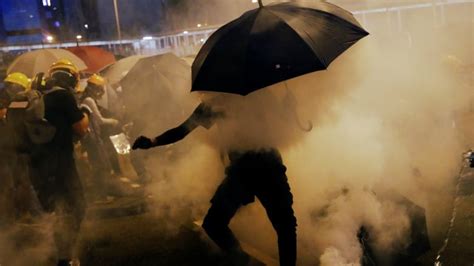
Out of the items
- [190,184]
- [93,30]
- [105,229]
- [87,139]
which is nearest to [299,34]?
[190,184]

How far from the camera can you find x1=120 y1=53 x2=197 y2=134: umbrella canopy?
758cm

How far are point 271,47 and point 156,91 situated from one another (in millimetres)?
4771

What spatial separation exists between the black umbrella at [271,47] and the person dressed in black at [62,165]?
1457mm

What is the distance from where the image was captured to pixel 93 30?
56.3 metres

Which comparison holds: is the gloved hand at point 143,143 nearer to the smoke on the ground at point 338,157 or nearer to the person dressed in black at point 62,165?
the smoke on the ground at point 338,157

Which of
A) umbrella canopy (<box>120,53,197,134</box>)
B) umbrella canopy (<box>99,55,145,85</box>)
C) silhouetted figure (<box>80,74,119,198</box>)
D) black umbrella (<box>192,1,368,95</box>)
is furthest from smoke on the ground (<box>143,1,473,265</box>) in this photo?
umbrella canopy (<box>99,55,145,85</box>)

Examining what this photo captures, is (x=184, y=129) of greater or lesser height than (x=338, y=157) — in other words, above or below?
above

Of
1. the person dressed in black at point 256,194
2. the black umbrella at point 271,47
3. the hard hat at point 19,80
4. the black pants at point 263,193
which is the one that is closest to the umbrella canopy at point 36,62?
the hard hat at point 19,80

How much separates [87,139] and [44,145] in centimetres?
327

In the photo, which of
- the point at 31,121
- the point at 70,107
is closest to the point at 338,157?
the point at 70,107

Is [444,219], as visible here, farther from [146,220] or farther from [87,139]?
[87,139]

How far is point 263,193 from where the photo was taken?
3520mm

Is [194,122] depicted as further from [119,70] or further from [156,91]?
[119,70]

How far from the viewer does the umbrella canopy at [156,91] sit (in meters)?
7.58
